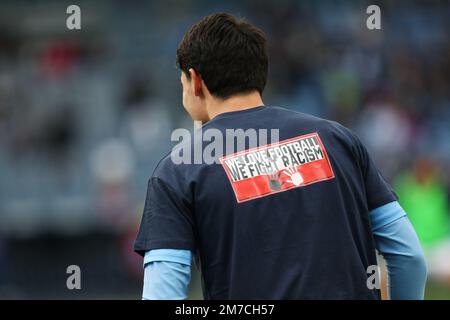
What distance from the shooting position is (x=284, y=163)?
8.48 feet

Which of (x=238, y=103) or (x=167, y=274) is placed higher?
(x=238, y=103)

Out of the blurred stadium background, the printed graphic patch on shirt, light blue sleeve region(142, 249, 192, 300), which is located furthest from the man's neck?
the blurred stadium background

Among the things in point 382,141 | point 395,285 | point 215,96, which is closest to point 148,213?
point 215,96

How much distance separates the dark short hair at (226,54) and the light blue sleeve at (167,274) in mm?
508

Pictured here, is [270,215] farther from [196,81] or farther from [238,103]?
[196,81]

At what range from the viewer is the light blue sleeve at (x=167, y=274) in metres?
2.45

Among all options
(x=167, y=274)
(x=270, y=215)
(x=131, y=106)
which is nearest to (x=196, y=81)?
(x=270, y=215)

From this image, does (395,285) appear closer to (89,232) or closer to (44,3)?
(89,232)

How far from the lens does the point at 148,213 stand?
8.30 ft

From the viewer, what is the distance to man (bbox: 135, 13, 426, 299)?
248 cm

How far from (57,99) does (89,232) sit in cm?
242

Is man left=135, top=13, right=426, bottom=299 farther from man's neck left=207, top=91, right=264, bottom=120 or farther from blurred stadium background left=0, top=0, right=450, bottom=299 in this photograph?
blurred stadium background left=0, top=0, right=450, bottom=299

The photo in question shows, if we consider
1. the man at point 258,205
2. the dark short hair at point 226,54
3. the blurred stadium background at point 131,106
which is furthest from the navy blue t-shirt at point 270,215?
the blurred stadium background at point 131,106

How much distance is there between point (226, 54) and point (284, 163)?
1.18 feet
